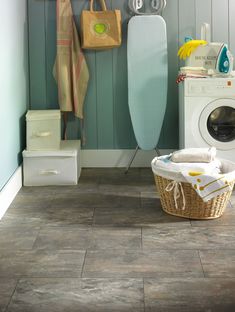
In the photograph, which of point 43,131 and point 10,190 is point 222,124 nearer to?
point 43,131

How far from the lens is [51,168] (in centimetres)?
447

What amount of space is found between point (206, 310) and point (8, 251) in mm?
1130

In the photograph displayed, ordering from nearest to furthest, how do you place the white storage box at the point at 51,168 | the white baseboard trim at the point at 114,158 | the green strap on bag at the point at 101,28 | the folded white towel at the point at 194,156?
the folded white towel at the point at 194,156 < the white storage box at the point at 51,168 < the green strap on bag at the point at 101,28 < the white baseboard trim at the point at 114,158

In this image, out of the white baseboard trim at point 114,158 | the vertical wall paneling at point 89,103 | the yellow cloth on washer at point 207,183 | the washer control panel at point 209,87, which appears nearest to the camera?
the yellow cloth on washer at point 207,183

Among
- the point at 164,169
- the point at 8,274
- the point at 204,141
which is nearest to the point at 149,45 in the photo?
the point at 204,141

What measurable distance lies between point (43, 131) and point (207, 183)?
5.04 feet

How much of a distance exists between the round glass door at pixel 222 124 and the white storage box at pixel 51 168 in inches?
40.2

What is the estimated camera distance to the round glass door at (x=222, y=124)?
4465mm

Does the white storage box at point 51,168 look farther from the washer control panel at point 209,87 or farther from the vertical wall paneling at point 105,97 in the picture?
the washer control panel at point 209,87

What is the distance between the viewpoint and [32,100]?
499 cm

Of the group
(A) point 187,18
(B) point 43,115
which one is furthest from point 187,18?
(B) point 43,115

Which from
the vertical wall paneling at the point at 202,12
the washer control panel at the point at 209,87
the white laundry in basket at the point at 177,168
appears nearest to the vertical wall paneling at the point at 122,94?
the vertical wall paneling at the point at 202,12

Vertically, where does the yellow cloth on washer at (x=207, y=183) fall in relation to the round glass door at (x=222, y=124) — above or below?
below

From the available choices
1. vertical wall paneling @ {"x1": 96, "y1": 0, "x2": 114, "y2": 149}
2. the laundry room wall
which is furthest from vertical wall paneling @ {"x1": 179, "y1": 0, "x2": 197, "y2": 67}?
vertical wall paneling @ {"x1": 96, "y1": 0, "x2": 114, "y2": 149}
